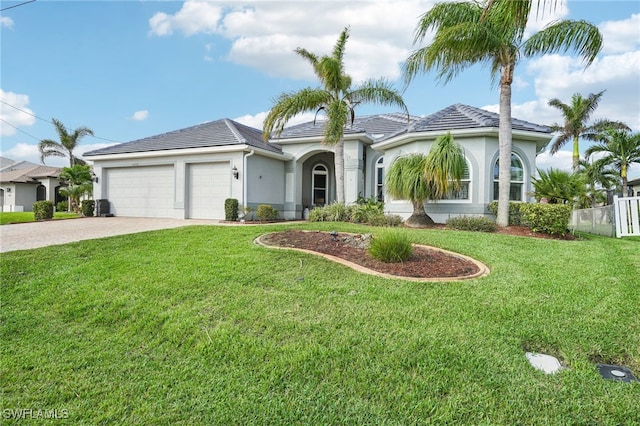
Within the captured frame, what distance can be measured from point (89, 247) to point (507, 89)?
12170mm

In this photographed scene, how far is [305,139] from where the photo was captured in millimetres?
15711

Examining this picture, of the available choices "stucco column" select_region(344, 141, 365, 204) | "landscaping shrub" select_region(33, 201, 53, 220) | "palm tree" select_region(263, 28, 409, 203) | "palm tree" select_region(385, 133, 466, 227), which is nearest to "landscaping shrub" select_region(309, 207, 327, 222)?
"palm tree" select_region(263, 28, 409, 203)

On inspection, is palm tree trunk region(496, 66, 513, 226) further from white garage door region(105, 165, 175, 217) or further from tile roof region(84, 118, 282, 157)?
white garage door region(105, 165, 175, 217)

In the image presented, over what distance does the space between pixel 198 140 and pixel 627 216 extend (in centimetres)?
1631

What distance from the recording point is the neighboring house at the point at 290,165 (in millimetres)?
11938

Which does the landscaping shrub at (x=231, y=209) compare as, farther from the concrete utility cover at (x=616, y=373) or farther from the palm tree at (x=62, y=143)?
the palm tree at (x=62, y=143)

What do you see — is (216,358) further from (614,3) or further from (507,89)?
(507,89)

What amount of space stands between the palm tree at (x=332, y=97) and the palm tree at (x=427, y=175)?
2.63 meters

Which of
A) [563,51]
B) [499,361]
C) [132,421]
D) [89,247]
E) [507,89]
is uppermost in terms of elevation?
[563,51]

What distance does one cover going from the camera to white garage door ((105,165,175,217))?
50.6 ft

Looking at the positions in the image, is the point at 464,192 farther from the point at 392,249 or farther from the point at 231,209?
the point at 231,209

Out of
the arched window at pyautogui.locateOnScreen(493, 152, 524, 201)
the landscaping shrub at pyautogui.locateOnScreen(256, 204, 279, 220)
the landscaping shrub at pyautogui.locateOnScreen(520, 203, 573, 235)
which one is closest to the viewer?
the landscaping shrub at pyautogui.locateOnScreen(520, 203, 573, 235)

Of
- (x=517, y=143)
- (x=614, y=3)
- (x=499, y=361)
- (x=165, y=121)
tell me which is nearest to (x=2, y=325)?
(x=499, y=361)

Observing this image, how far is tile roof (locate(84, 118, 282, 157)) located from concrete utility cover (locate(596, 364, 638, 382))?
42.5ft
